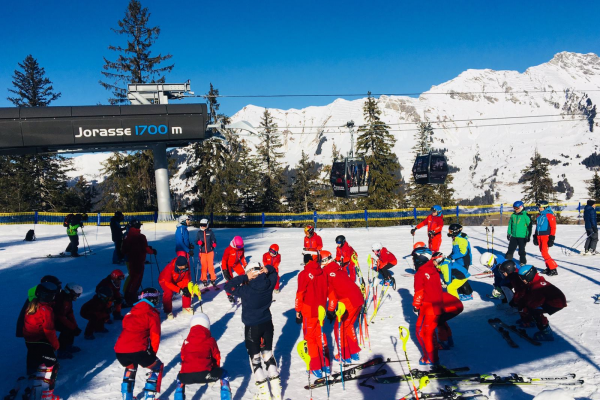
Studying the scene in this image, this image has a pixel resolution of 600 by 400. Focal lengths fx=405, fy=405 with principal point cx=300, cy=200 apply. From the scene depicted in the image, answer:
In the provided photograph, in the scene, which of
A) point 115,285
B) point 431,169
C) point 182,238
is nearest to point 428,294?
point 115,285

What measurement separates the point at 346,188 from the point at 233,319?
10936 mm

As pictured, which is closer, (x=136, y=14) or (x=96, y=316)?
(x=96, y=316)

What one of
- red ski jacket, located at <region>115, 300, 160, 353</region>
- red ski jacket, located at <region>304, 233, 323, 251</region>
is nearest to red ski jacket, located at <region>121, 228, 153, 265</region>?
red ski jacket, located at <region>115, 300, 160, 353</region>

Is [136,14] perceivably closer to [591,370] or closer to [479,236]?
[479,236]

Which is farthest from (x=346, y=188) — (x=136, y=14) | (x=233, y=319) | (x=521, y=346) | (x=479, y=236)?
(x=136, y=14)

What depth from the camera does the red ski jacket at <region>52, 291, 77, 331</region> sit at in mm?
6188

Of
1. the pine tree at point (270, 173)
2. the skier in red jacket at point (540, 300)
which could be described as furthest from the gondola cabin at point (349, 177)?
the pine tree at point (270, 173)

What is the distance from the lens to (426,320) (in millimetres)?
6031

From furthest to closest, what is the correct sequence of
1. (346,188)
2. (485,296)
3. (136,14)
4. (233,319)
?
1. (136,14)
2. (346,188)
3. (485,296)
4. (233,319)

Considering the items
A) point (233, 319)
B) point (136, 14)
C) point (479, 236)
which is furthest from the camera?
point (136, 14)

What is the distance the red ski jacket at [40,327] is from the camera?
523 cm

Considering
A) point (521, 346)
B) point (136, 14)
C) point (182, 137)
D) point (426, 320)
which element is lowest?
point (521, 346)

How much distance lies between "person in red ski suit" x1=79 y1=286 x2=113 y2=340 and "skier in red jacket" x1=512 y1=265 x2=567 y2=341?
24.1 ft

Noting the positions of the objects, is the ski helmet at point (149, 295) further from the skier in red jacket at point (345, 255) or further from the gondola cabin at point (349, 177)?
the gondola cabin at point (349, 177)
